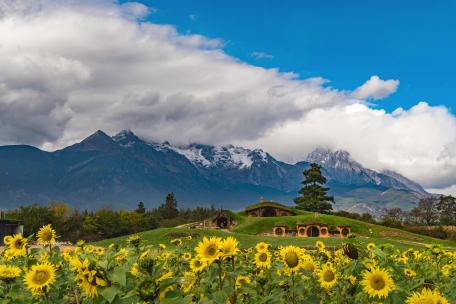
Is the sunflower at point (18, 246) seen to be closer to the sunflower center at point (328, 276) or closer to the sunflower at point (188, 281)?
the sunflower at point (188, 281)

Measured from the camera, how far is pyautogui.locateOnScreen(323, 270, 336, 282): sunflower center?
690cm

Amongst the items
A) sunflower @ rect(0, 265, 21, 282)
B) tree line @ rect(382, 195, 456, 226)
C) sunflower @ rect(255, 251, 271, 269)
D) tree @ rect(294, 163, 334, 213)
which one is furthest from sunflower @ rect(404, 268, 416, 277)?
tree line @ rect(382, 195, 456, 226)

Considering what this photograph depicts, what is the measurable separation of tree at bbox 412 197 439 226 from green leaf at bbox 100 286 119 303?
166 m

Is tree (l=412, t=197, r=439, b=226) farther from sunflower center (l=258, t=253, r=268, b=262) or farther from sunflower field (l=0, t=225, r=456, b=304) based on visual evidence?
sunflower center (l=258, t=253, r=268, b=262)

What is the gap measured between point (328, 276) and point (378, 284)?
194cm

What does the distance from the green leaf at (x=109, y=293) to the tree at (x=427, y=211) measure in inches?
6529

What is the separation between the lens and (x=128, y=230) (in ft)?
288

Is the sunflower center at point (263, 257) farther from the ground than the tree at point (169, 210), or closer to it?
closer to it

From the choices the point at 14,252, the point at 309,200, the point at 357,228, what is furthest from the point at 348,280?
the point at 309,200

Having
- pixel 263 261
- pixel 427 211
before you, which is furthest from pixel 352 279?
pixel 427 211

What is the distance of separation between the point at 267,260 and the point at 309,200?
327ft

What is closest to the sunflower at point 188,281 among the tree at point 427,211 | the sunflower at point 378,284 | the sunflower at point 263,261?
the sunflower at point 263,261

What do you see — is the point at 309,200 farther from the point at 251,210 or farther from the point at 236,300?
the point at 236,300

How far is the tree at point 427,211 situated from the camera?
15562cm
